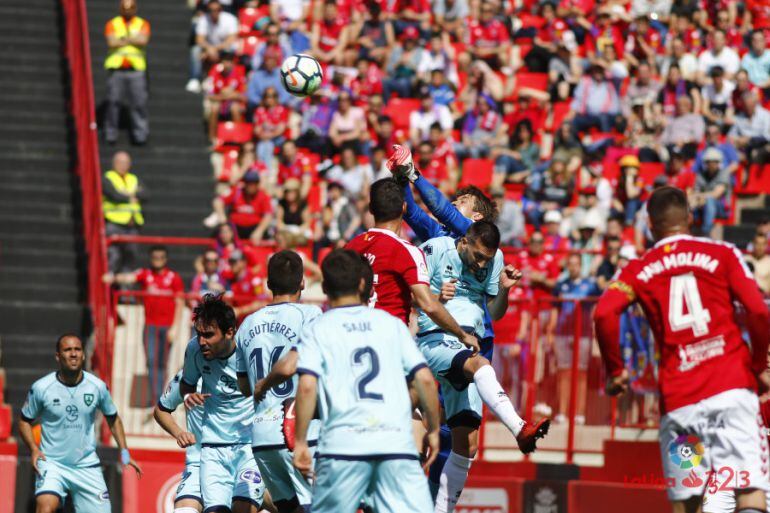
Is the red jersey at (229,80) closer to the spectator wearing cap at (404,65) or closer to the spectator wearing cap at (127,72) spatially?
the spectator wearing cap at (127,72)

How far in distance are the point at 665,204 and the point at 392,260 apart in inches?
89.9

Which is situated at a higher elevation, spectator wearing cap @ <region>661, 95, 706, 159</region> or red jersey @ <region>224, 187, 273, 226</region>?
spectator wearing cap @ <region>661, 95, 706, 159</region>

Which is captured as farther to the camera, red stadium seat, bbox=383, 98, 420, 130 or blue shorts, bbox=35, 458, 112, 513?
red stadium seat, bbox=383, 98, 420, 130

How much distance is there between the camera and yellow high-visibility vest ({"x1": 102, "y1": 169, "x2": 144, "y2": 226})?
63.8 feet

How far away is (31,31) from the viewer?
23.2 meters

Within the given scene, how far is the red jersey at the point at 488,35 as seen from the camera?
24297mm

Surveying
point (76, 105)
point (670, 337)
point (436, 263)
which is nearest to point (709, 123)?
point (76, 105)

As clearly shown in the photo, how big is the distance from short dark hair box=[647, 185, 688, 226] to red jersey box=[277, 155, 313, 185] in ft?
40.0

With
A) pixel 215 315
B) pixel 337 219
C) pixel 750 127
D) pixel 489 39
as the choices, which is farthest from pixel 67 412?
pixel 750 127

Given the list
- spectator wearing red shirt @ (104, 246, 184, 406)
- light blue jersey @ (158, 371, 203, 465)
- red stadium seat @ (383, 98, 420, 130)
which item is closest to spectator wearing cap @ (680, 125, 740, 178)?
red stadium seat @ (383, 98, 420, 130)

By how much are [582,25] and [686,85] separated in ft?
7.54

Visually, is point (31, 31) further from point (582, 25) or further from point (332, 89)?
point (582, 25)

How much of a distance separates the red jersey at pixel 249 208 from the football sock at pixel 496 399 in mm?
9401

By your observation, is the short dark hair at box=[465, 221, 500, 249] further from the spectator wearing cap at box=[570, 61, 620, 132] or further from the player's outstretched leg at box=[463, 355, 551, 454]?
the spectator wearing cap at box=[570, 61, 620, 132]
